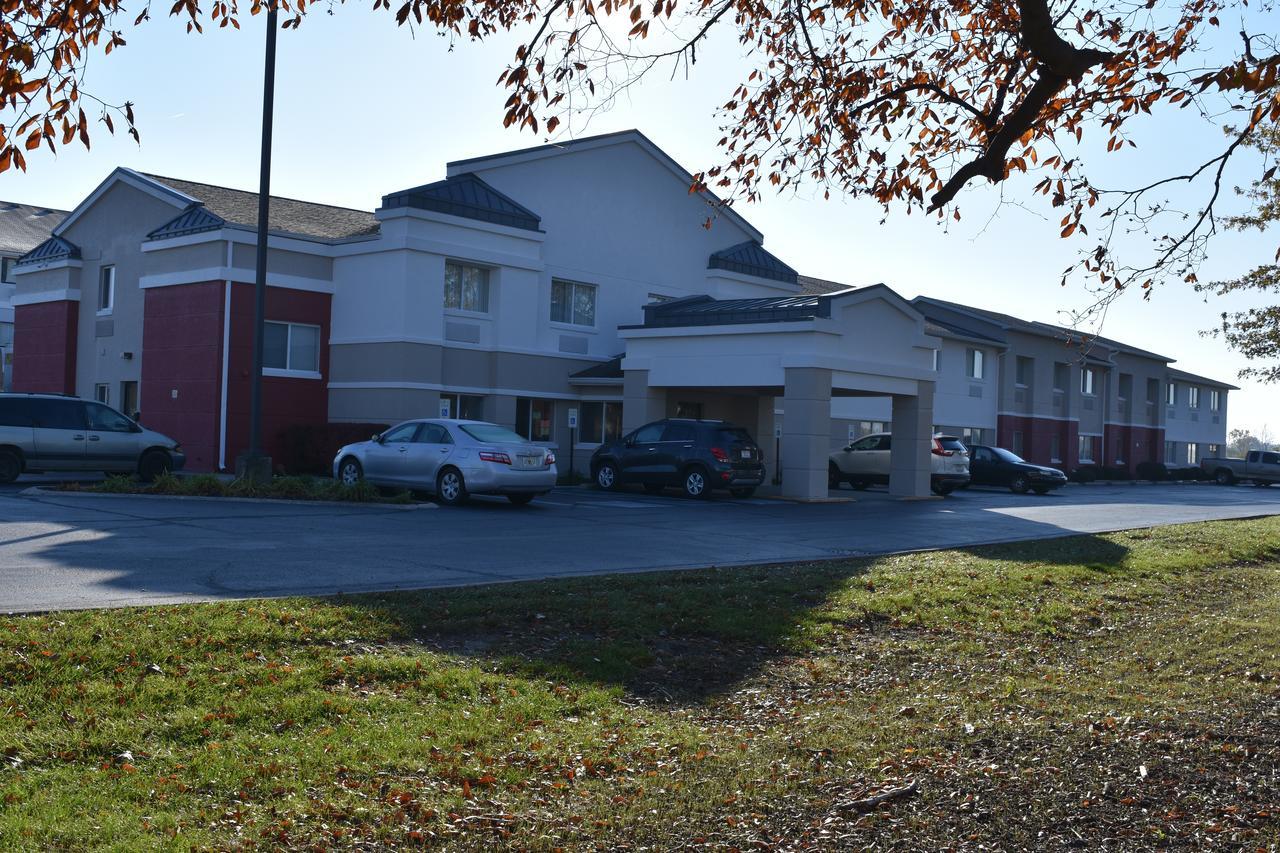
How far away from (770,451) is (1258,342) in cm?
1549

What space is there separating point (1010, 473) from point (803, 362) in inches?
537

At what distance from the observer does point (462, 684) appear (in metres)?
7.47

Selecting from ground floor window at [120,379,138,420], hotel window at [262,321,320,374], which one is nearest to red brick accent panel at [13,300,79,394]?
ground floor window at [120,379,138,420]

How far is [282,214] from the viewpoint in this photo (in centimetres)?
3212

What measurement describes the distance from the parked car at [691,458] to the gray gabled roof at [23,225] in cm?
3592

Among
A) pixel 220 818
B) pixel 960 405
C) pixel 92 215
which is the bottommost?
pixel 220 818

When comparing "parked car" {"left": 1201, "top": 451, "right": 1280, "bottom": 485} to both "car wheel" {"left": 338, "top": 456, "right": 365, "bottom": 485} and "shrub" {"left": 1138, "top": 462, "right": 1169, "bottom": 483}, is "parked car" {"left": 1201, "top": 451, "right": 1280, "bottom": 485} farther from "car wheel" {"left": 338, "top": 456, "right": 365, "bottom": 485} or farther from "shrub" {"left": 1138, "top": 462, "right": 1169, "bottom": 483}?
"car wheel" {"left": 338, "top": 456, "right": 365, "bottom": 485}

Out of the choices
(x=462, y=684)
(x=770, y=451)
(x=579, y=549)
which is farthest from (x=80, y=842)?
(x=770, y=451)

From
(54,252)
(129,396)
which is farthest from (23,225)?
(129,396)

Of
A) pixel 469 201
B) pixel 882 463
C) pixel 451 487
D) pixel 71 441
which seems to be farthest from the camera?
pixel 882 463

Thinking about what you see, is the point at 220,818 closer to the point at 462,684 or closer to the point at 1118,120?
the point at 462,684

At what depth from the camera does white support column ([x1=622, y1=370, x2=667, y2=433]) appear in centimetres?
3030

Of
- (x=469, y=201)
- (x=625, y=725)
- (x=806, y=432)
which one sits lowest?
(x=625, y=725)

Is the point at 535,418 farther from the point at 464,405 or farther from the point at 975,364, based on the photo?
the point at 975,364
